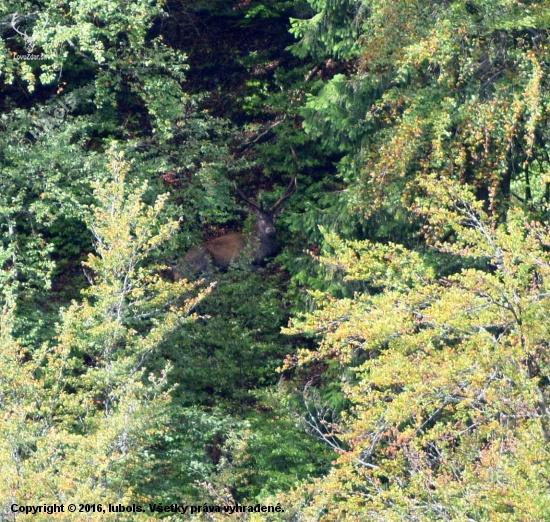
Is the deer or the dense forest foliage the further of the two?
the deer

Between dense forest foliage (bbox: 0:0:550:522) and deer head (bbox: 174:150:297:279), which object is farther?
deer head (bbox: 174:150:297:279)

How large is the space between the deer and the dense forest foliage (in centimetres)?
9

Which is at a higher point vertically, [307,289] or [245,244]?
[245,244]

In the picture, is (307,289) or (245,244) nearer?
(307,289)

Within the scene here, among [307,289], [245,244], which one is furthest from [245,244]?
[307,289]

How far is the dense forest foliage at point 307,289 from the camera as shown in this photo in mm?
8227

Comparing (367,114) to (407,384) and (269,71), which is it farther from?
(269,71)

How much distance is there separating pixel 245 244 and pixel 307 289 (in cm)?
384

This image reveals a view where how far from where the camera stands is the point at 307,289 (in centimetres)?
1320

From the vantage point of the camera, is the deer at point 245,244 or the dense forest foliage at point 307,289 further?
the deer at point 245,244

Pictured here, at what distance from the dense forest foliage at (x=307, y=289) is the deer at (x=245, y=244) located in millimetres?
87

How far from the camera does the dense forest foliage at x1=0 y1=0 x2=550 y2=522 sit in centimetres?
823

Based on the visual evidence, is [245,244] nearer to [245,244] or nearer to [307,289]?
[245,244]

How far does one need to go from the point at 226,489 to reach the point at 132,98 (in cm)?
935
